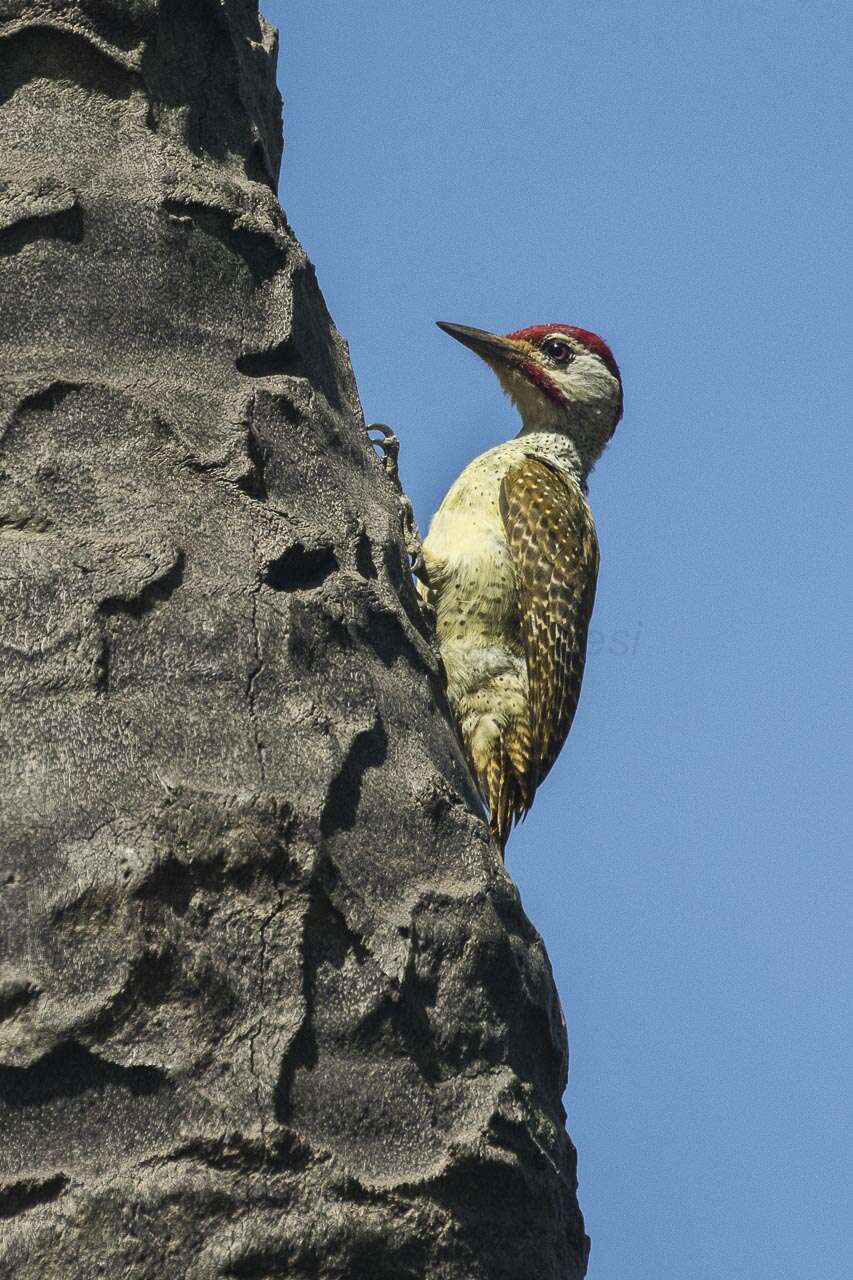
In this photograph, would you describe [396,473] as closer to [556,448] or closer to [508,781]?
[508,781]

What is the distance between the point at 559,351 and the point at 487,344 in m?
0.35

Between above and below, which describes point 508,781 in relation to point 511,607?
below

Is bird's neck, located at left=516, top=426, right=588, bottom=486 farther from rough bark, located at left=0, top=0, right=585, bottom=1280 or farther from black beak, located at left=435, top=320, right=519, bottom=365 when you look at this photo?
rough bark, located at left=0, top=0, right=585, bottom=1280

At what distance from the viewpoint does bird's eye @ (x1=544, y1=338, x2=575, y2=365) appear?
Result: 7582 mm

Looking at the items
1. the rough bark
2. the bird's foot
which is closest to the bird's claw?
the bird's foot

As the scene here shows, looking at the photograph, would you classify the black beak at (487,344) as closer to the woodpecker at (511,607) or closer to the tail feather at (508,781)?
the woodpecker at (511,607)

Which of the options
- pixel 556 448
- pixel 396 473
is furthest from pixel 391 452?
pixel 556 448

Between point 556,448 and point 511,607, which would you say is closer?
point 511,607

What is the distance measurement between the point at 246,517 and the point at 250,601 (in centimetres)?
21

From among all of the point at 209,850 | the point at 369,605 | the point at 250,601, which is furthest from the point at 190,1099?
the point at 369,605

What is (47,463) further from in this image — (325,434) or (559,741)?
(559,741)

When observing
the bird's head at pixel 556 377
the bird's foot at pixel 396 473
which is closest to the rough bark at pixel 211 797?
the bird's foot at pixel 396 473

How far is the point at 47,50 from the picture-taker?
3521 millimetres

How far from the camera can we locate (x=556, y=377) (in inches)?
297
